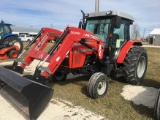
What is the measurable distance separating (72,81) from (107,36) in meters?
1.94

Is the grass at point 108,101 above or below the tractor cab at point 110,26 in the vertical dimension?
below

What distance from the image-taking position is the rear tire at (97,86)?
18.2ft

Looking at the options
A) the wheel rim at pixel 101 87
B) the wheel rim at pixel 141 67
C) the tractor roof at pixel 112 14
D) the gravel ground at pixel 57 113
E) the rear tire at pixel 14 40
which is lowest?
the gravel ground at pixel 57 113

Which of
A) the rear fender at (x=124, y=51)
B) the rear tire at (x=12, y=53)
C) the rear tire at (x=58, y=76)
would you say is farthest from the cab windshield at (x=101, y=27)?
the rear tire at (x=12, y=53)

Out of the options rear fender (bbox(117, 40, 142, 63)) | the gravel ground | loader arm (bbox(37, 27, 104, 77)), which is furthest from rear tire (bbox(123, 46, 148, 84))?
the gravel ground

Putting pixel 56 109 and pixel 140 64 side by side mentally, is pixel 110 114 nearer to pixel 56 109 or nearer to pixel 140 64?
pixel 56 109

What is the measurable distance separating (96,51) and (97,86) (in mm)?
1251

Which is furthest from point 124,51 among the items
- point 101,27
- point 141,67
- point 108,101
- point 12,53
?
point 12,53

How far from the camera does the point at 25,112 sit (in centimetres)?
468

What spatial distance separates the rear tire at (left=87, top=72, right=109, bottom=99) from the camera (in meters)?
5.54

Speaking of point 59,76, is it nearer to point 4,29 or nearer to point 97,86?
point 97,86

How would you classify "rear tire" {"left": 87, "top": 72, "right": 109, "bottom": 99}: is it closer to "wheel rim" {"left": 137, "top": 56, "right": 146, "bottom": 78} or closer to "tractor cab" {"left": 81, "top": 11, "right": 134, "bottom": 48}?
"tractor cab" {"left": 81, "top": 11, "right": 134, "bottom": 48}

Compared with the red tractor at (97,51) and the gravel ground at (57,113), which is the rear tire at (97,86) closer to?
the red tractor at (97,51)

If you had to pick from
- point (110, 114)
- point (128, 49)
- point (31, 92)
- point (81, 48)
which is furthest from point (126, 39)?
point (31, 92)
